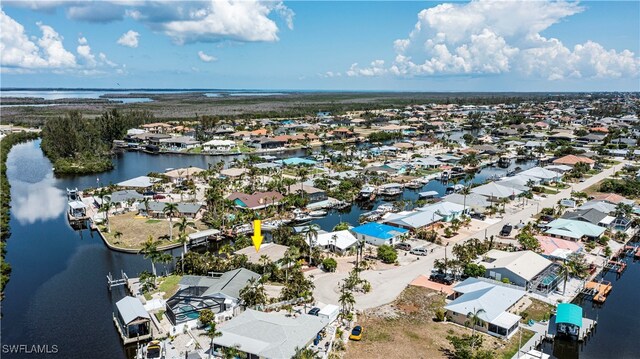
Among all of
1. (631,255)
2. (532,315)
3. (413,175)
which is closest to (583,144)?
(413,175)

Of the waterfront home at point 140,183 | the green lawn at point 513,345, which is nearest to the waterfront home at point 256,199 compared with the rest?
the waterfront home at point 140,183

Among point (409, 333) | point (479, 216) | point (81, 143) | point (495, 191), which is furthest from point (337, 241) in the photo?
point (81, 143)

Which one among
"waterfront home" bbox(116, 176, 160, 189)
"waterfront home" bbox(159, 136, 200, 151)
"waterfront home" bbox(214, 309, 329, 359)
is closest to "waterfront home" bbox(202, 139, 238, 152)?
"waterfront home" bbox(159, 136, 200, 151)

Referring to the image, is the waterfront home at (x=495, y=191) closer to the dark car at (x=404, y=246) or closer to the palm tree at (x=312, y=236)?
the dark car at (x=404, y=246)

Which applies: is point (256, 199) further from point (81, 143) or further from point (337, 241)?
point (81, 143)

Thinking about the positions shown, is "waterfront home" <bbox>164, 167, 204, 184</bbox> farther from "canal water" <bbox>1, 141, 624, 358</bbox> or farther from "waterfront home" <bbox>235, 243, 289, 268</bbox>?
"waterfront home" <bbox>235, 243, 289, 268</bbox>
